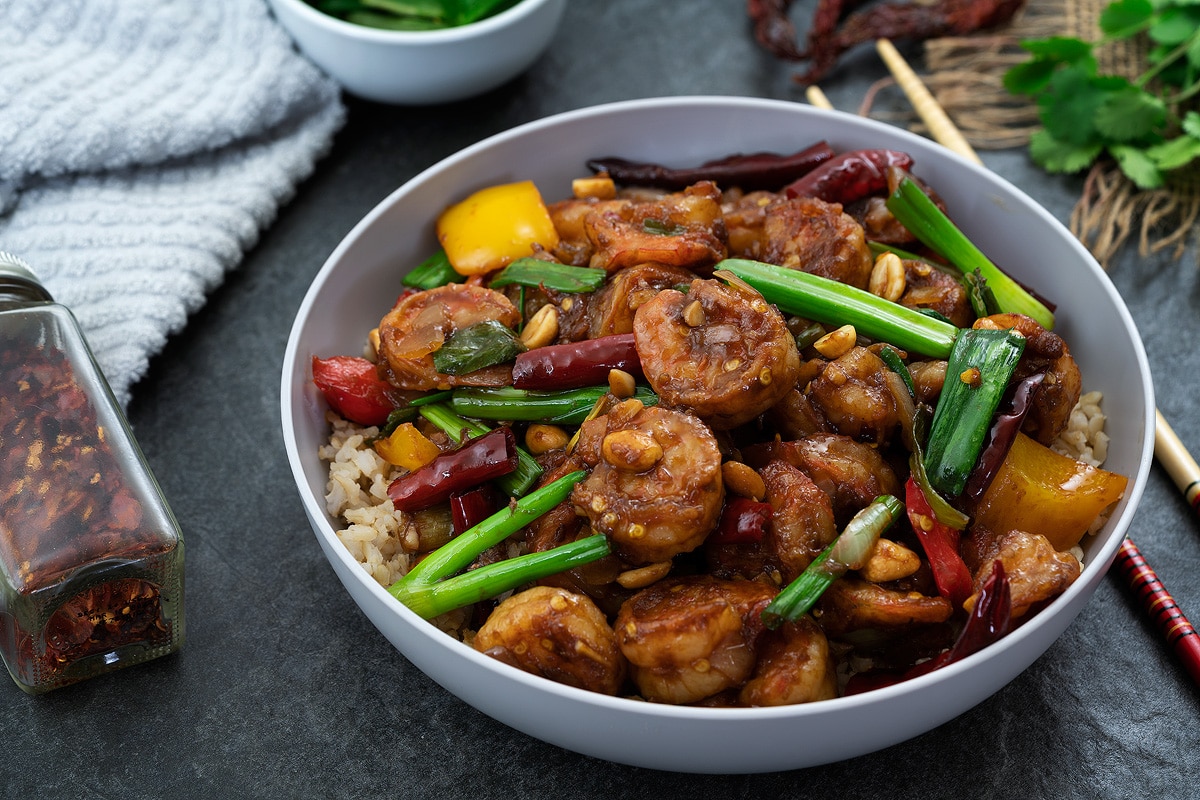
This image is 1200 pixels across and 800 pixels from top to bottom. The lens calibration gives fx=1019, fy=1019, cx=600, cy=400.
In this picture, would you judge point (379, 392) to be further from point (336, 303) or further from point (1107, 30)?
point (1107, 30)

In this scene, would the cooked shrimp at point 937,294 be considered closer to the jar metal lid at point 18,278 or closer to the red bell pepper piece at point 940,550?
the red bell pepper piece at point 940,550

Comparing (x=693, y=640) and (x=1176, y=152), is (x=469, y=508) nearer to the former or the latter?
(x=693, y=640)

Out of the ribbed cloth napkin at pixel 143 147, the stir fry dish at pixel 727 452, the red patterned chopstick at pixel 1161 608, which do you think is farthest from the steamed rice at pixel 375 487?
the ribbed cloth napkin at pixel 143 147

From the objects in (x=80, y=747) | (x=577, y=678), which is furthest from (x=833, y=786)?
(x=80, y=747)

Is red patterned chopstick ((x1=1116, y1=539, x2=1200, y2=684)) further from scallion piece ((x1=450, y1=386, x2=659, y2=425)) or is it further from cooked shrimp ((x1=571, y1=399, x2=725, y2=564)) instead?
scallion piece ((x1=450, y1=386, x2=659, y2=425))

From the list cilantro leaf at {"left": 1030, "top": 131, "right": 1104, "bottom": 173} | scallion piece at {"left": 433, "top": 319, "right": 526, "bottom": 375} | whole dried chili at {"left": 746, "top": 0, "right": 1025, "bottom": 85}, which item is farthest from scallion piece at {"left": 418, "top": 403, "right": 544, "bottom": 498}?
cilantro leaf at {"left": 1030, "top": 131, "right": 1104, "bottom": 173}
